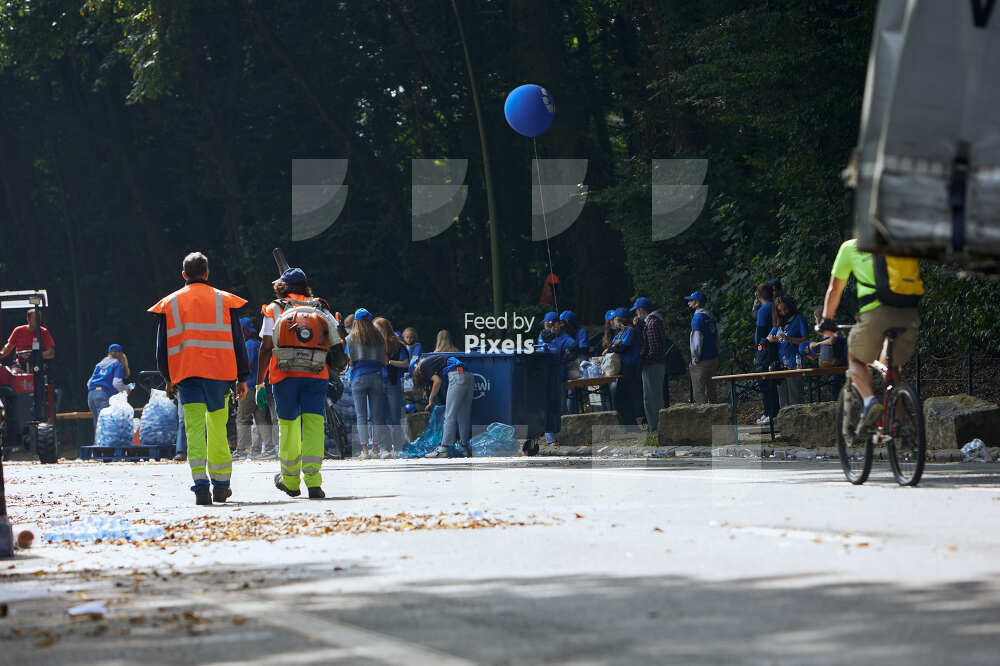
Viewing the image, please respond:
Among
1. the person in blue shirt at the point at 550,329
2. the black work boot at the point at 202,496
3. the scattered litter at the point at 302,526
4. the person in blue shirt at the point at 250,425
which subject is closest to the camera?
the scattered litter at the point at 302,526

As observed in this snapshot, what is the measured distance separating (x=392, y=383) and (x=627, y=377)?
11.3 feet

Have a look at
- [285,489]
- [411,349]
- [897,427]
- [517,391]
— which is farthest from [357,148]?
[897,427]

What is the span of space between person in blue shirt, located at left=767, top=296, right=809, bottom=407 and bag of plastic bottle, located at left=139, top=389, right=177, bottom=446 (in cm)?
1077

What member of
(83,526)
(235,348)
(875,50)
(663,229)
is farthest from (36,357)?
(875,50)

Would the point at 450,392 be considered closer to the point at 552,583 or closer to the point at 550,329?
the point at 550,329

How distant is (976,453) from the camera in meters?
15.4

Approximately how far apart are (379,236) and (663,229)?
10268 mm

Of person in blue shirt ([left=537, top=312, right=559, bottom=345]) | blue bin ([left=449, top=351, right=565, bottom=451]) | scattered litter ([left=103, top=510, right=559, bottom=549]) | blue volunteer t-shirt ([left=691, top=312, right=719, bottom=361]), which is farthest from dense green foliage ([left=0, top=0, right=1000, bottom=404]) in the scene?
scattered litter ([left=103, top=510, right=559, bottom=549])

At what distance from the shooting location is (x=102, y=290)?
4156cm

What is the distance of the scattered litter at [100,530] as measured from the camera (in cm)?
992

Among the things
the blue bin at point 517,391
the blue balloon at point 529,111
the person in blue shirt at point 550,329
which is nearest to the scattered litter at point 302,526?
the blue bin at point 517,391

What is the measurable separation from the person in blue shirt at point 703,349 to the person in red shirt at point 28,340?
10.5 meters

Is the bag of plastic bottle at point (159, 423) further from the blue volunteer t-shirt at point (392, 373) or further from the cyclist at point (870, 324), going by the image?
the cyclist at point (870, 324)

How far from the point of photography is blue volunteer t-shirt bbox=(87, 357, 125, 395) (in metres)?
27.8
